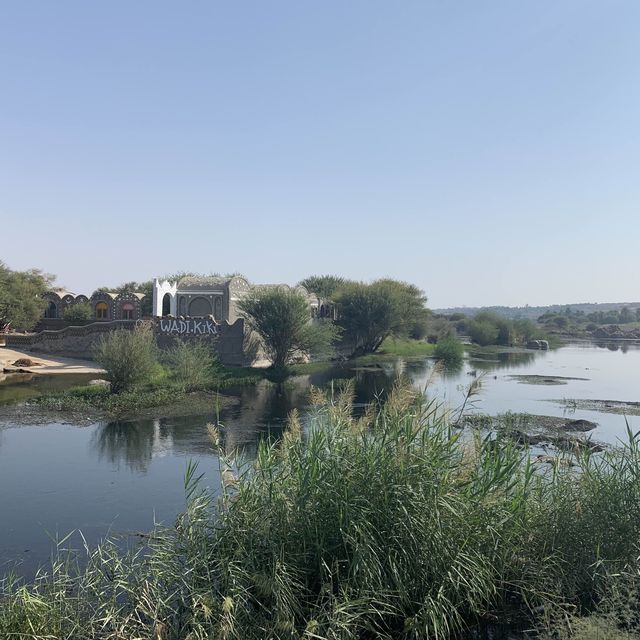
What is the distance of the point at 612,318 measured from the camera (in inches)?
6225

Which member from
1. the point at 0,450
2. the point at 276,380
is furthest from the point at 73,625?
the point at 276,380

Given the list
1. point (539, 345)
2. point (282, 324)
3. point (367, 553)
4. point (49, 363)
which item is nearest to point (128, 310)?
point (49, 363)

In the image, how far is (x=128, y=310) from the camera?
1785 inches

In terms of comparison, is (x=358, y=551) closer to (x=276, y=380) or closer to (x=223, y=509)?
(x=223, y=509)

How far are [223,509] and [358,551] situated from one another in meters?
1.87

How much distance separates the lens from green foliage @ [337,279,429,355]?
168ft

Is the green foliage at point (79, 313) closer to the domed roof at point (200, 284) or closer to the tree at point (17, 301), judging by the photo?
the tree at point (17, 301)

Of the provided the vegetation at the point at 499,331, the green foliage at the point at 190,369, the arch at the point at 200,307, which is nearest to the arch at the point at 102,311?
the arch at the point at 200,307

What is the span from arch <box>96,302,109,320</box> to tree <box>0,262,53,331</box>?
3.99 m

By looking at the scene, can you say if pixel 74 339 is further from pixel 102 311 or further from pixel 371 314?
pixel 371 314

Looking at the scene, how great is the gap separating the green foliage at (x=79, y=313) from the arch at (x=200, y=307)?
8.97m

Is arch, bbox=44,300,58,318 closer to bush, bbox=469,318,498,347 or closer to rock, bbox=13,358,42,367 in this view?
rock, bbox=13,358,42,367

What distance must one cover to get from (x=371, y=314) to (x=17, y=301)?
2736 centimetres

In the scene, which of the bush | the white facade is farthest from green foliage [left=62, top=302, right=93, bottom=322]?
the bush
